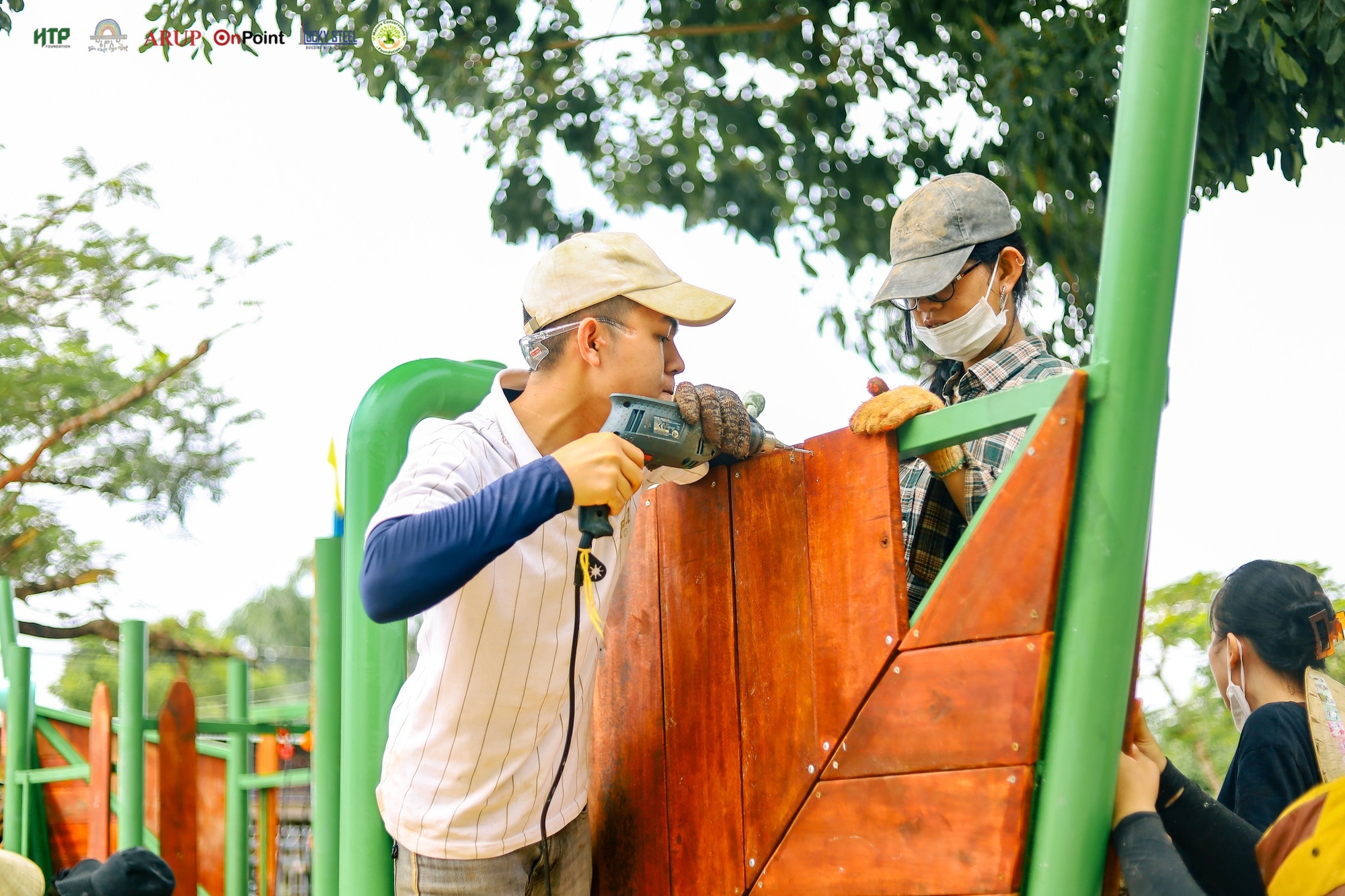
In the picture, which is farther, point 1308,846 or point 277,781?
point 277,781

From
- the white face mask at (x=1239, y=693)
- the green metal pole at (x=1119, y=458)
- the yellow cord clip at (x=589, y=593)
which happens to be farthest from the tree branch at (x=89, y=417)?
the green metal pole at (x=1119, y=458)

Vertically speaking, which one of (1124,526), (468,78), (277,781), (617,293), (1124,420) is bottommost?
(277,781)

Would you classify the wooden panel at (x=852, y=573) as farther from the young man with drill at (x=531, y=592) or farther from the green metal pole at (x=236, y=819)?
the green metal pole at (x=236, y=819)

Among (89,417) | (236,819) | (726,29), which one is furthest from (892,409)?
(89,417)

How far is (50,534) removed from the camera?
989 centimetres

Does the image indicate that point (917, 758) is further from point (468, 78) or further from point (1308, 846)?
point (468, 78)

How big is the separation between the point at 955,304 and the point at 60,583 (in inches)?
→ 379

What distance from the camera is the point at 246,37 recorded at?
6.05 meters

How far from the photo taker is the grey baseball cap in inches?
84.5

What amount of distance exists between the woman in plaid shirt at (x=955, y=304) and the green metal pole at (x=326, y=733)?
4.00ft

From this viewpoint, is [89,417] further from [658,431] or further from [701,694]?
[658,431]

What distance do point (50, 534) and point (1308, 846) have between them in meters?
10.3

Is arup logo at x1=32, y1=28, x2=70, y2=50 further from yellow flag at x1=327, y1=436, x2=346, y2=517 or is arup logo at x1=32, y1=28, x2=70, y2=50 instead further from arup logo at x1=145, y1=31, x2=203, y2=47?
yellow flag at x1=327, y1=436, x2=346, y2=517

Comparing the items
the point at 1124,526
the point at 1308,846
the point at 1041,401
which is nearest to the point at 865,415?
the point at 1041,401
